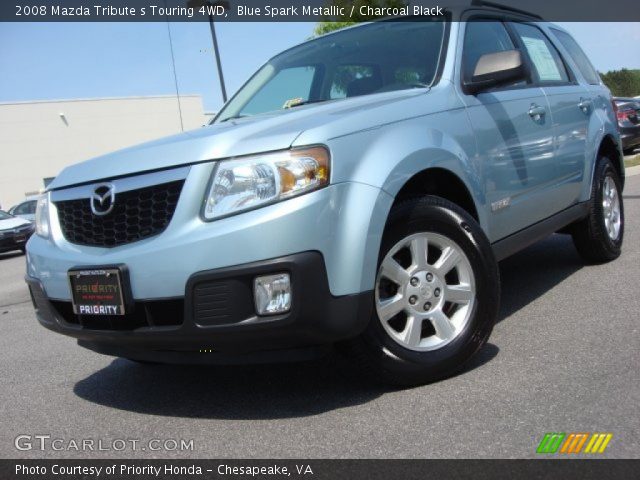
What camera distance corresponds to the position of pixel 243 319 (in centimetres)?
268

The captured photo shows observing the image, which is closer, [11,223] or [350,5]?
[11,223]

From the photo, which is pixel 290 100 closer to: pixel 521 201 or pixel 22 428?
pixel 521 201

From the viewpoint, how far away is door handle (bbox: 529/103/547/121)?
421 centimetres

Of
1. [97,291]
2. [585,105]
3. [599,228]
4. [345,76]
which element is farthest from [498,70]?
[97,291]

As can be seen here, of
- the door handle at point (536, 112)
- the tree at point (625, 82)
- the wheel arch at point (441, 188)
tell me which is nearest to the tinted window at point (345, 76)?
the wheel arch at point (441, 188)

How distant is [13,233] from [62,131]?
28.3m

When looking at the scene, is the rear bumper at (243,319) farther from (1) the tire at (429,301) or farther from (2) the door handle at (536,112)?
(2) the door handle at (536,112)

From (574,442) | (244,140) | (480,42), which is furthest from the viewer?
(480,42)

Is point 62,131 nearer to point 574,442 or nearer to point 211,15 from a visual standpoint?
point 211,15

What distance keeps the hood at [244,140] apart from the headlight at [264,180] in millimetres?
53

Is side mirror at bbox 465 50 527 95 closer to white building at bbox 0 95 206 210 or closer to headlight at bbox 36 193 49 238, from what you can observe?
headlight at bbox 36 193 49 238

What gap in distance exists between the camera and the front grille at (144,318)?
278 cm

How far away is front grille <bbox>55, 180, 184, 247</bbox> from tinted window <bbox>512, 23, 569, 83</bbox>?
9.57 ft

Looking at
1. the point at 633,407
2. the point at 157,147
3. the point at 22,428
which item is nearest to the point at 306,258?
the point at 157,147
